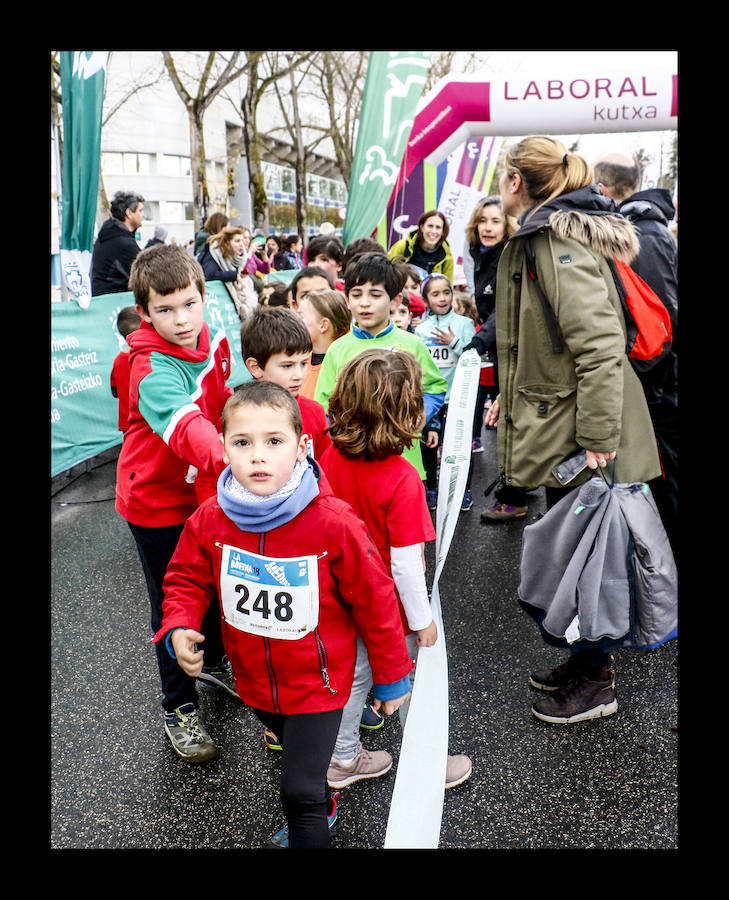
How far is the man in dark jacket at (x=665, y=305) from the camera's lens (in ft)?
9.91

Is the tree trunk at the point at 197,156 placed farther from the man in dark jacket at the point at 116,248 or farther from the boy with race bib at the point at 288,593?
the boy with race bib at the point at 288,593

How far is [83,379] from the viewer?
585 cm

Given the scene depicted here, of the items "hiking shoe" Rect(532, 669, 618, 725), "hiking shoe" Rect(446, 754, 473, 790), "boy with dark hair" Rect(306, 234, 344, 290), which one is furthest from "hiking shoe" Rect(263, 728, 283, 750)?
"boy with dark hair" Rect(306, 234, 344, 290)

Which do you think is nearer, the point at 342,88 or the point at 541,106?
the point at 541,106

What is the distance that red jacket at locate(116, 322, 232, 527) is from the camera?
231 centimetres

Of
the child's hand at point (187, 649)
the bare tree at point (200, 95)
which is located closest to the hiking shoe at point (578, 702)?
the child's hand at point (187, 649)

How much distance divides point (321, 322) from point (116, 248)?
12.7 ft

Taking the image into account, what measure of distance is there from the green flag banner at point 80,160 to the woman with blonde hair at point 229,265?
2.28 metres

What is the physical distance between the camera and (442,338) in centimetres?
491

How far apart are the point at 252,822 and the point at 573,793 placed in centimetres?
107

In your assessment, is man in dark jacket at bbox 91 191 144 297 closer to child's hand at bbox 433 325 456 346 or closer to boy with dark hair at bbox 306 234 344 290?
boy with dark hair at bbox 306 234 344 290

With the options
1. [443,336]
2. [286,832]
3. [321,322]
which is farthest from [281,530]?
[443,336]

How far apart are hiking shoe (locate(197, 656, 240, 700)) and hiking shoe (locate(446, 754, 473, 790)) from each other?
102 cm

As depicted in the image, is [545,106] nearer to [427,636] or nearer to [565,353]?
[565,353]
